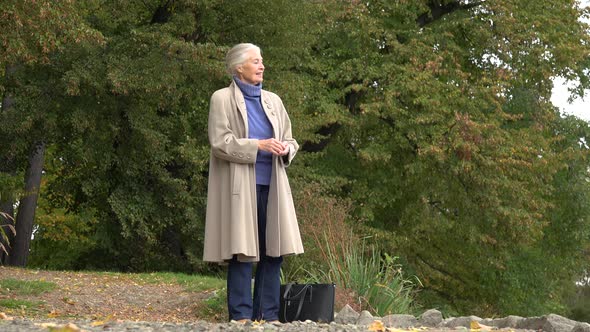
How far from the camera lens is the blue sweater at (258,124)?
7414mm

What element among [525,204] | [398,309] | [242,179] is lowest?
[398,309]

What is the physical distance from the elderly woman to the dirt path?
3.61 m

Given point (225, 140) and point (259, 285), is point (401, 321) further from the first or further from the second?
point (225, 140)

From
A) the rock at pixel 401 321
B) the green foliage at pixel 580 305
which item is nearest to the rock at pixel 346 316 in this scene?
the rock at pixel 401 321

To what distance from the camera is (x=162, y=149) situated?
65.0ft

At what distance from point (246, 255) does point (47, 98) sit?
1292 centimetres

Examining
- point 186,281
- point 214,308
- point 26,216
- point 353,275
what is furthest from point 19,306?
point 26,216

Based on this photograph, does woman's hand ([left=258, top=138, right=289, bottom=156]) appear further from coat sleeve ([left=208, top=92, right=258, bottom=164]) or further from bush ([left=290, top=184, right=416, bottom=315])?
bush ([left=290, top=184, right=416, bottom=315])

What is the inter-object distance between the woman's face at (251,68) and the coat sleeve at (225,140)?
237 millimetres

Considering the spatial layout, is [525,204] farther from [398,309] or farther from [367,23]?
[398,309]

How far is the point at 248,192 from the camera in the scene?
7258 millimetres

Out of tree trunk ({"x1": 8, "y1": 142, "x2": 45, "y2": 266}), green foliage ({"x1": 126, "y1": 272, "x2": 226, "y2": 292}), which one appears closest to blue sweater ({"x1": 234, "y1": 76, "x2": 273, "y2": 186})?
green foliage ({"x1": 126, "y1": 272, "x2": 226, "y2": 292})

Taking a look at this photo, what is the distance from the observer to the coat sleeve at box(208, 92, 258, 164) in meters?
7.20

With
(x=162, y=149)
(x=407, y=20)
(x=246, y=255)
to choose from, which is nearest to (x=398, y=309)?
(x=246, y=255)
